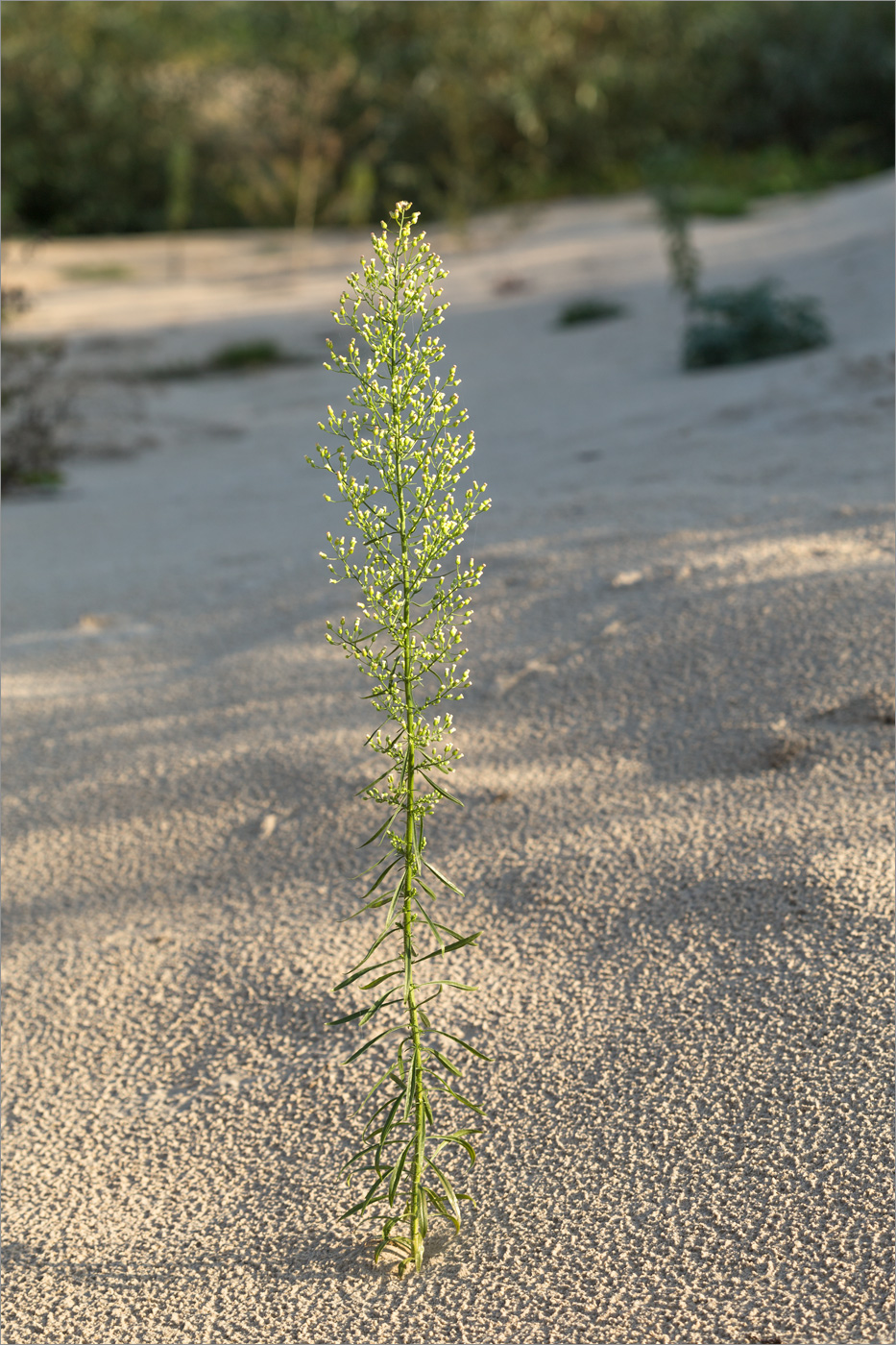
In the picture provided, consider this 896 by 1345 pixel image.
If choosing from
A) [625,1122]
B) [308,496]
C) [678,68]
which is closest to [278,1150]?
[625,1122]

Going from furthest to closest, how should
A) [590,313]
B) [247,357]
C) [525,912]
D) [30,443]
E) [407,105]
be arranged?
[407,105], [247,357], [590,313], [30,443], [525,912]

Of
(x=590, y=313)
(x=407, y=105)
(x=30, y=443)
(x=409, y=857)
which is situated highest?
(x=407, y=105)

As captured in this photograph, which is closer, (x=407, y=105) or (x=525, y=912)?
(x=525, y=912)

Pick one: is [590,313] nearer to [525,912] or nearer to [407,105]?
[525,912]

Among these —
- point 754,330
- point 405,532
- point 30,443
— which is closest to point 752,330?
point 754,330

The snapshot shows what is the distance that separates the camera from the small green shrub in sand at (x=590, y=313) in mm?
7837

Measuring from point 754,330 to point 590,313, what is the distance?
7.26ft

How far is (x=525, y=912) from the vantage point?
2.20m

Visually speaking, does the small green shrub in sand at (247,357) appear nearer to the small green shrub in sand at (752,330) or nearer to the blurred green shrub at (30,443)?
the blurred green shrub at (30,443)

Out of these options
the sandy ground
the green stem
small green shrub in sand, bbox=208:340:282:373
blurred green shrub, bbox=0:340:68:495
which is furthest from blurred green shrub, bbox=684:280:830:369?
the green stem

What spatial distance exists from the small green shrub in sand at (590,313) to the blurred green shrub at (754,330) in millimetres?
1823

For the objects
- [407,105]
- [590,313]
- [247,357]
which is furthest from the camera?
[407,105]

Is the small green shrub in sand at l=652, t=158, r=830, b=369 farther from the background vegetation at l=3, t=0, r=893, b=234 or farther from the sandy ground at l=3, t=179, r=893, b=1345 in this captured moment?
the background vegetation at l=3, t=0, r=893, b=234

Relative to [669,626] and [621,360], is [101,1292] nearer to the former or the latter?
[669,626]
